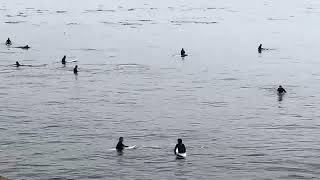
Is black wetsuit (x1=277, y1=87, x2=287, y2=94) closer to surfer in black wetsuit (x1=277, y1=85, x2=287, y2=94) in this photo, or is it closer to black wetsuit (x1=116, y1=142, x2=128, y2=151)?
surfer in black wetsuit (x1=277, y1=85, x2=287, y2=94)

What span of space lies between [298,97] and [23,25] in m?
81.1

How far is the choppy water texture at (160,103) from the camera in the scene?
4022 cm

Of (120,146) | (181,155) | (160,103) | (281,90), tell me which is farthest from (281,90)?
(120,146)

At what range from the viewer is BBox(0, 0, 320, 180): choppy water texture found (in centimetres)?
4022

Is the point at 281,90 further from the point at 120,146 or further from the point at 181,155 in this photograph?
the point at 120,146

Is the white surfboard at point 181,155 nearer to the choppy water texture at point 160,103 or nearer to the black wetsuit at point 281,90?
the choppy water texture at point 160,103

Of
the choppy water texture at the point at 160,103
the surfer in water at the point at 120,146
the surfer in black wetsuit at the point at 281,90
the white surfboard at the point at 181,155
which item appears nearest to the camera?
the choppy water texture at the point at 160,103

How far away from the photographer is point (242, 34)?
378 ft

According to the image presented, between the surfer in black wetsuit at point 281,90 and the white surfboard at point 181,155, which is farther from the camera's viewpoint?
the surfer in black wetsuit at point 281,90

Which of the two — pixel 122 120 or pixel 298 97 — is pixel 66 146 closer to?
pixel 122 120

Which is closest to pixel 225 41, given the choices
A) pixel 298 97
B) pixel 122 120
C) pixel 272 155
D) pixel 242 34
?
pixel 242 34

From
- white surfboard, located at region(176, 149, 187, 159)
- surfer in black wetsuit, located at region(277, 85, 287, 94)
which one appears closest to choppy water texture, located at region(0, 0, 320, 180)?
white surfboard, located at region(176, 149, 187, 159)

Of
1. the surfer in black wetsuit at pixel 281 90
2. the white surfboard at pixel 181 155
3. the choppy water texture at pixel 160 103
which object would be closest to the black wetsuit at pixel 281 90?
the surfer in black wetsuit at pixel 281 90

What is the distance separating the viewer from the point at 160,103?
2320 inches
